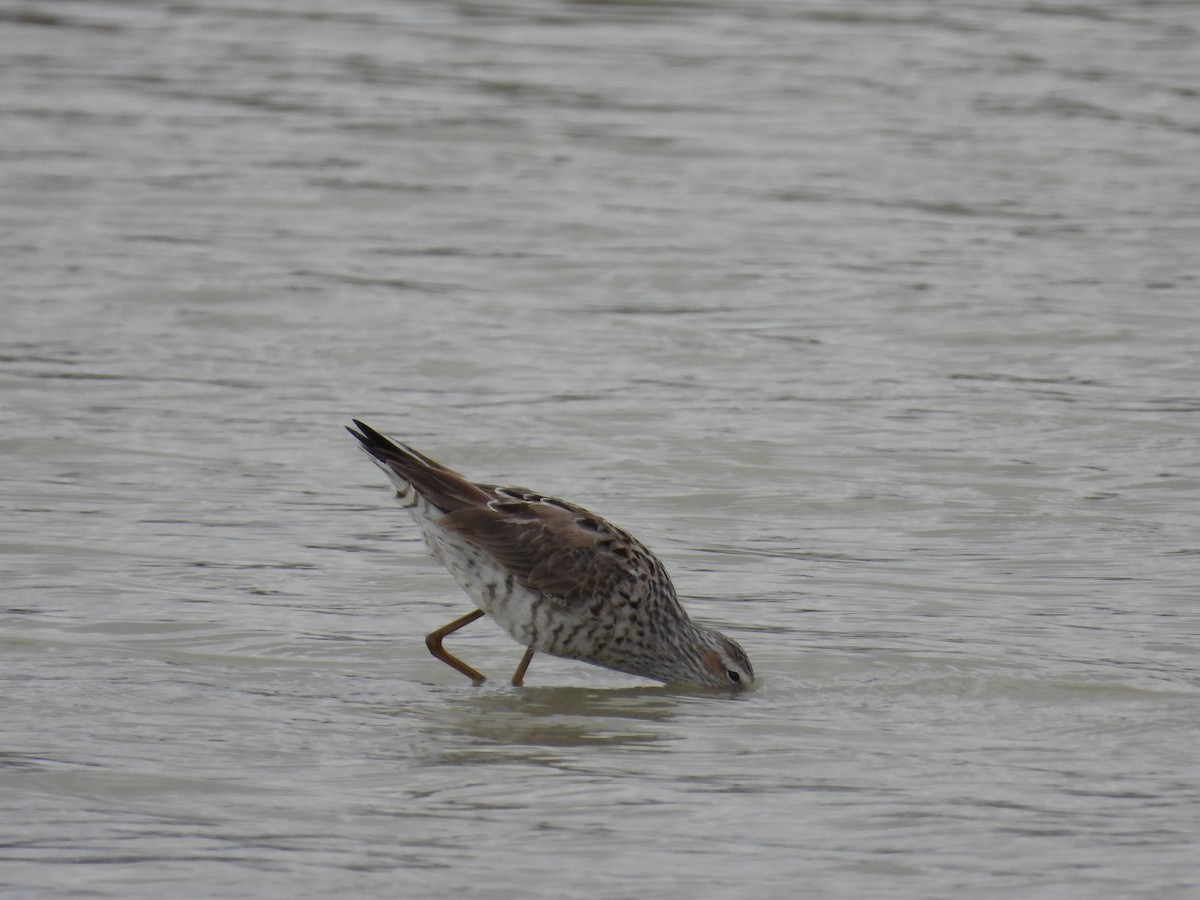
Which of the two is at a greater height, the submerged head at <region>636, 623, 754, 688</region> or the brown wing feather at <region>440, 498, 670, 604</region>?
the brown wing feather at <region>440, 498, 670, 604</region>

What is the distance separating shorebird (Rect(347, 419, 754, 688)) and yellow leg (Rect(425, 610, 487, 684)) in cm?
1

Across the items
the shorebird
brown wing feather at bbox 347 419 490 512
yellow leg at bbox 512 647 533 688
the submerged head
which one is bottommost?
yellow leg at bbox 512 647 533 688

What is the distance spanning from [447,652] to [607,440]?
11.7ft

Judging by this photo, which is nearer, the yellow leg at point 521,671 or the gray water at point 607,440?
the gray water at point 607,440

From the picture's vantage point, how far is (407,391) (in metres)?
12.9

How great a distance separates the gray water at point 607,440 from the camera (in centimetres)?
652

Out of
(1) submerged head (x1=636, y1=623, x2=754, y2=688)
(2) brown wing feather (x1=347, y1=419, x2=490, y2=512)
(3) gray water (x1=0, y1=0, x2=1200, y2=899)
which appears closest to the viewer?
(3) gray water (x1=0, y1=0, x2=1200, y2=899)

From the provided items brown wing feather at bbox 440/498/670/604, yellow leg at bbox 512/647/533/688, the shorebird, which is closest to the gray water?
yellow leg at bbox 512/647/533/688

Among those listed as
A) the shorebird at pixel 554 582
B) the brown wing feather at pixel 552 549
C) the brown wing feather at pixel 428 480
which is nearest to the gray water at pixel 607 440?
the shorebird at pixel 554 582

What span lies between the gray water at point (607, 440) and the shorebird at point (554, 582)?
203mm

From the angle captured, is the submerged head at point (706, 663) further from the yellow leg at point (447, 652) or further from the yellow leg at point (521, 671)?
the yellow leg at point (447, 652)

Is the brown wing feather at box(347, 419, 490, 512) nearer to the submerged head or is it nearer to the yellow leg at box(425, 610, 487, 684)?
the yellow leg at box(425, 610, 487, 684)

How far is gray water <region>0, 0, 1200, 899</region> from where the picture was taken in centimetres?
652

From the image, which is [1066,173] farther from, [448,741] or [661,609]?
[448,741]
